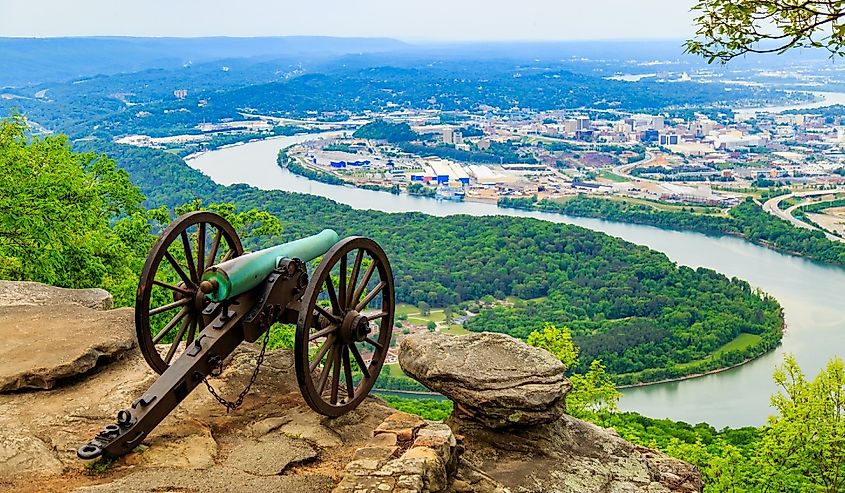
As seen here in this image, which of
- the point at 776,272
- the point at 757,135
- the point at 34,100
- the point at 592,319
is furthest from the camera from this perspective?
the point at 34,100

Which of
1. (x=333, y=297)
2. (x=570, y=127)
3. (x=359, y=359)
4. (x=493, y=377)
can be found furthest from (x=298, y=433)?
(x=570, y=127)

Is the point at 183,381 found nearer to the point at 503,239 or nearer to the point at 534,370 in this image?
the point at 534,370

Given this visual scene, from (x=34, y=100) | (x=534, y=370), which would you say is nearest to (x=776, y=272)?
(x=534, y=370)

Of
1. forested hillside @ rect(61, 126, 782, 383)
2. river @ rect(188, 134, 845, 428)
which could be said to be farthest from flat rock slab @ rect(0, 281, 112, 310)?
forested hillside @ rect(61, 126, 782, 383)

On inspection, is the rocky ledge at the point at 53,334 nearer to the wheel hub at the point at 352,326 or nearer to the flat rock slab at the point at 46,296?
the flat rock slab at the point at 46,296

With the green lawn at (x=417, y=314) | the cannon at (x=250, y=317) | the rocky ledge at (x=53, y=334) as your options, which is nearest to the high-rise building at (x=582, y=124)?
the green lawn at (x=417, y=314)

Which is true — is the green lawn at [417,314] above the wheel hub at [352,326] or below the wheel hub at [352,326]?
below
